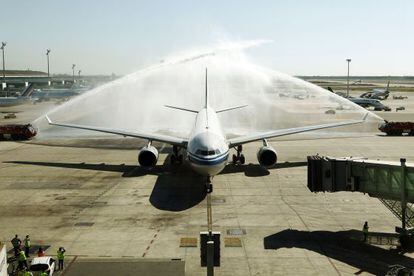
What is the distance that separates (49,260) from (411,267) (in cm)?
1638

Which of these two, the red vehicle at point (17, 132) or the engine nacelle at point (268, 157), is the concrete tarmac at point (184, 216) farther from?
the red vehicle at point (17, 132)

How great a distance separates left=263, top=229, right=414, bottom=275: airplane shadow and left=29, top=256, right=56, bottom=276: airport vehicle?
1055 cm

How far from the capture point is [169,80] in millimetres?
135125

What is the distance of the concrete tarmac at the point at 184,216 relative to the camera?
859 inches

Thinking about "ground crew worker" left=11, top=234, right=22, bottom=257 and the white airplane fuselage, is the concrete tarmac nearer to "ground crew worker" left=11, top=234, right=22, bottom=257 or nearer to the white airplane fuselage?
"ground crew worker" left=11, top=234, right=22, bottom=257

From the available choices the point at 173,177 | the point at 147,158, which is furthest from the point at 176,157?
the point at 173,177

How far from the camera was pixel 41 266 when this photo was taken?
19.8 metres

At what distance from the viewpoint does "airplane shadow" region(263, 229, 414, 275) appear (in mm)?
21203

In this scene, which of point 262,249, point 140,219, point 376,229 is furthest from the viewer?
point 140,219

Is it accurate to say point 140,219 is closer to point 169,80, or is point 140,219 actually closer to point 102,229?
point 102,229

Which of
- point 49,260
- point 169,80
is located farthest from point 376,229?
point 169,80

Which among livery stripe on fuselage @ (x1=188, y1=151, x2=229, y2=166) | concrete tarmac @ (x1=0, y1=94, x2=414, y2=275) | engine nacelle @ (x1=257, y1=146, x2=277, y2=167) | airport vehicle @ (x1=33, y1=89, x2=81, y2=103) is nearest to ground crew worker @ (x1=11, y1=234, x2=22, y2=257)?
concrete tarmac @ (x1=0, y1=94, x2=414, y2=275)

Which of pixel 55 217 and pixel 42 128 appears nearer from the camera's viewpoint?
pixel 55 217

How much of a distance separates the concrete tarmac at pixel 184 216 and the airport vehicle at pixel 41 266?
1.10 meters
